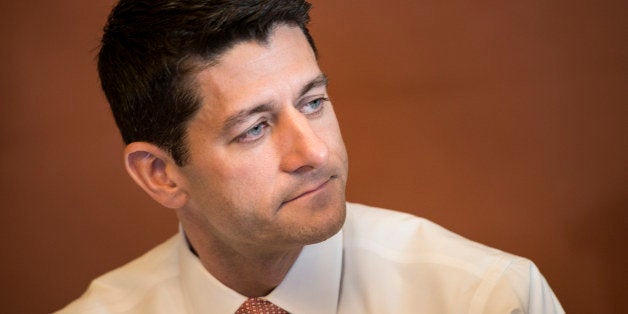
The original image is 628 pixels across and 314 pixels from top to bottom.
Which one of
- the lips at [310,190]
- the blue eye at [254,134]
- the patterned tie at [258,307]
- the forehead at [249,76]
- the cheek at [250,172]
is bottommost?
the patterned tie at [258,307]

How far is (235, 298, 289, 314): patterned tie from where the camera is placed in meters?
1.78

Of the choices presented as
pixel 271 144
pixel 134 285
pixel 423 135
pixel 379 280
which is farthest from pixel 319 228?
pixel 423 135

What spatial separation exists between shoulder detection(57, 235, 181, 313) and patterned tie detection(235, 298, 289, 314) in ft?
0.74

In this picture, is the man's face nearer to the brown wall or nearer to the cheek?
the cheek

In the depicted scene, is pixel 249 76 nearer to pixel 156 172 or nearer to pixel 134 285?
pixel 156 172

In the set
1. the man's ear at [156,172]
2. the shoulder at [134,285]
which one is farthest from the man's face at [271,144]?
the shoulder at [134,285]

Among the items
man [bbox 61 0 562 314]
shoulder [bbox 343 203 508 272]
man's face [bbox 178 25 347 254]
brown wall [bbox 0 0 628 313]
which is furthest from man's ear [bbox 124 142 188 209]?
brown wall [bbox 0 0 628 313]

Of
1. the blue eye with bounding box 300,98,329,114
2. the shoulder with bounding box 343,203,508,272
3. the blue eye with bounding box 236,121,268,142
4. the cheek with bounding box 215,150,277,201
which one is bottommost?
the shoulder with bounding box 343,203,508,272

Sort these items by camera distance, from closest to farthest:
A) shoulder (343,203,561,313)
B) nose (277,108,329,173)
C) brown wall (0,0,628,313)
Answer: nose (277,108,329,173)
shoulder (343,203,561,313)
brown wall (0,0,628,313)

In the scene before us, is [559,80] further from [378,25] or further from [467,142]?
[378,25]

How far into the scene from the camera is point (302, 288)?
1.79 metres

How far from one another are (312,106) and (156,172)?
36cm

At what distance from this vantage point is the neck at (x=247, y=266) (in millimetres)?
1790

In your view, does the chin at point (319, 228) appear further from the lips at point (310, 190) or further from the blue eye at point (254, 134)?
the blue eye at point (254, 134)
